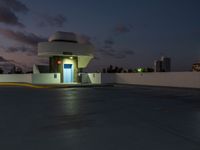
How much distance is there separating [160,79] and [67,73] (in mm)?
12432

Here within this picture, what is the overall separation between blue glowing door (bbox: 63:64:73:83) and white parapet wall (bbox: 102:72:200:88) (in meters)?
4.73

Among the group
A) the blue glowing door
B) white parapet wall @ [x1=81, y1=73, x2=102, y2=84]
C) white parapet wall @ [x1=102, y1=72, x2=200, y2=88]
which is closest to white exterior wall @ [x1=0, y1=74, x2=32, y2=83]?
the blue glowing door

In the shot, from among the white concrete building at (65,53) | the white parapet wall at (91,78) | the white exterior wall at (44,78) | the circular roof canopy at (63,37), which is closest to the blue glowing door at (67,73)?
the white concrete building at (65,53)

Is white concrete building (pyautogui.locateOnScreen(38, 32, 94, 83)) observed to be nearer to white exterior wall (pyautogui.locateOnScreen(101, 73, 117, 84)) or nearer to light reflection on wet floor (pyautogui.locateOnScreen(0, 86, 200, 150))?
white exterior wall (pyautogui.locateOnScreen(101, 73, 117, 84))

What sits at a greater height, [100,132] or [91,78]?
[91,78]

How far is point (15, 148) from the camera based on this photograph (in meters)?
3.79

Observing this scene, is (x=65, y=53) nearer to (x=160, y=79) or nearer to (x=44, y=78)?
(x=44, y=78)

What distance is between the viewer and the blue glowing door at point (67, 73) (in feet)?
89.7

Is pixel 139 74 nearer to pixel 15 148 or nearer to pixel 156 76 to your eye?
pixel 156 76

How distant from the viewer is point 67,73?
27.6 meters

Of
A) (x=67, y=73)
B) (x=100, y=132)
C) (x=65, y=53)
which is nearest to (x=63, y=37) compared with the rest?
(x=65, y=53)

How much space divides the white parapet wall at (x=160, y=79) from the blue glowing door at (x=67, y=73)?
4.73 metres

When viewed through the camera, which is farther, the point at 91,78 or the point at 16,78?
the point at 16,78

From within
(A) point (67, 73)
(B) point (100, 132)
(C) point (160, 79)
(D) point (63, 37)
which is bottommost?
(B) point (100, 132)
